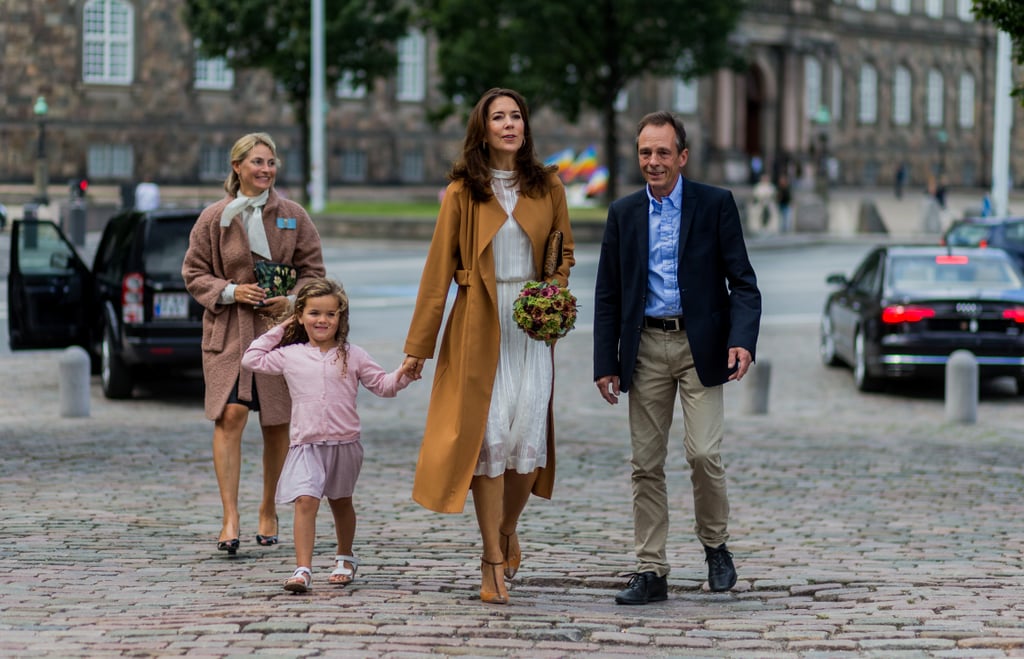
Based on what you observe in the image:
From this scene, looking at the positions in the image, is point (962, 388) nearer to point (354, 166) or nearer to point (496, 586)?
point (496, 586)

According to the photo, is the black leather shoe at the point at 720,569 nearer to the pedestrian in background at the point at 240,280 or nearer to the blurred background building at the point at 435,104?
the pedestrian in background at the point at 240,280

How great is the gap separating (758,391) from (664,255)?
26.2 ft

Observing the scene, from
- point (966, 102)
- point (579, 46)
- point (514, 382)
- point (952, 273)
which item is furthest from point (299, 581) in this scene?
point (966, 102)

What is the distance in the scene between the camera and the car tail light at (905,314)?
16.2 meters

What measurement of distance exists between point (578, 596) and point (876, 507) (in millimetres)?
3372

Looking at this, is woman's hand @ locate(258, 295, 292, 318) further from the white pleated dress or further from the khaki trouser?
the khaki trouser

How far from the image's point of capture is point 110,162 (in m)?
56.1

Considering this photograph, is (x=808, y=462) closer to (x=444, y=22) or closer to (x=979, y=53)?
(x=444, y=22)

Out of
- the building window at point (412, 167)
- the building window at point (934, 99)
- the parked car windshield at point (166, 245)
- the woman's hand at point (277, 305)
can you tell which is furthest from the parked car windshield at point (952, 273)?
the building window at point (934, 99)

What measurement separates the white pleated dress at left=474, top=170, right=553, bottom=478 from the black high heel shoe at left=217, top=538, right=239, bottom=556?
5.31ft

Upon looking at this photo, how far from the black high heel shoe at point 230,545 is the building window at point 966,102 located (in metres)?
93.4

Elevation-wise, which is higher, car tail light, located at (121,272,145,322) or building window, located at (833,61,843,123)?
building window, located at (833,61,843,123)

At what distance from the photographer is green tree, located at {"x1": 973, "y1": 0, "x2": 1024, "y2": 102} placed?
12609 millimetres

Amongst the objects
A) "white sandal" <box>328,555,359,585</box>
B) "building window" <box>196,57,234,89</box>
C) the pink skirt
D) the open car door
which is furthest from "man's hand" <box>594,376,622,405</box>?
"building window" <box>196,57,234,89</box>
